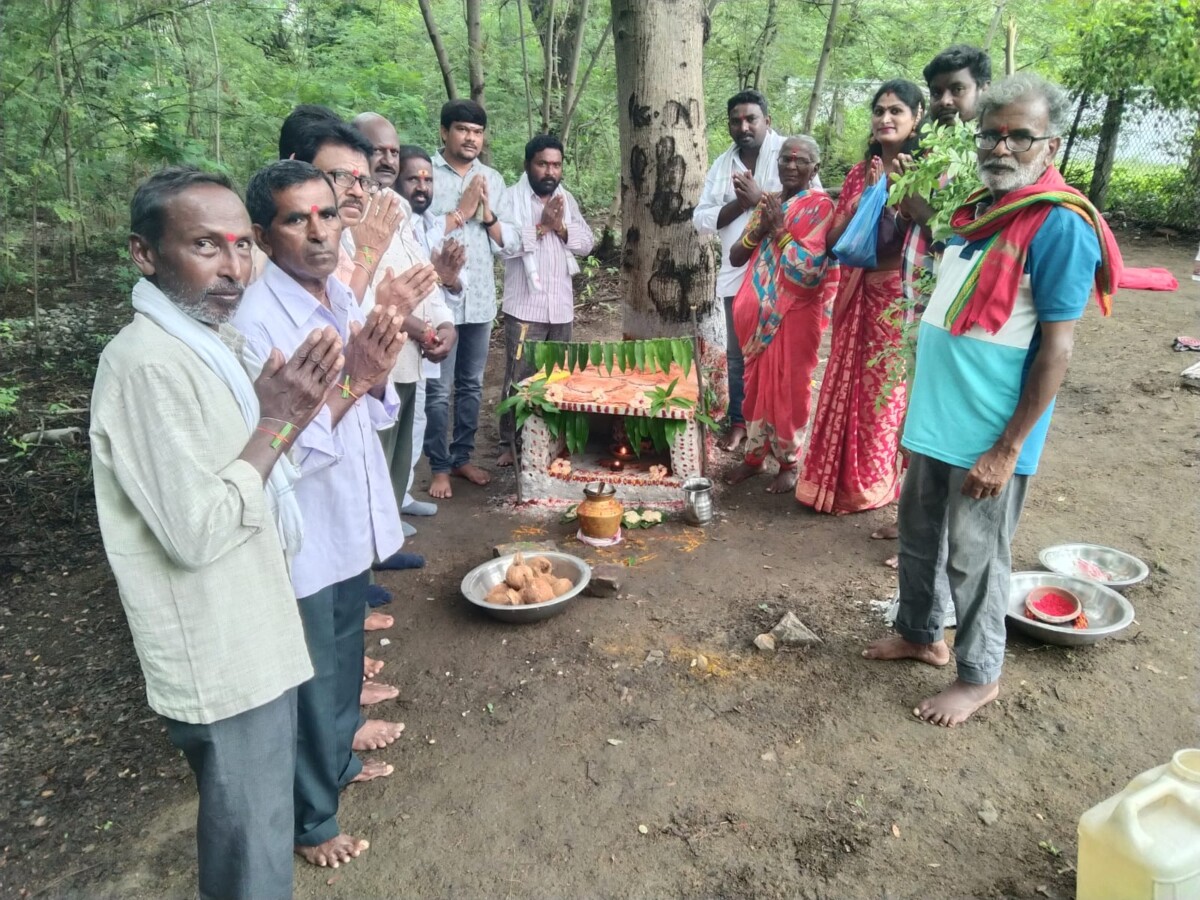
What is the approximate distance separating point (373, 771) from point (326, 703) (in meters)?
0.62

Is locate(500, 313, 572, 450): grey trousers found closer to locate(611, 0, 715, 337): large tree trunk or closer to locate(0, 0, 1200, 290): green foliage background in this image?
locate(611, 0, 715, 337): large tree trunk

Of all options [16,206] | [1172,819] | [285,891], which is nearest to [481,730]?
[285,891]

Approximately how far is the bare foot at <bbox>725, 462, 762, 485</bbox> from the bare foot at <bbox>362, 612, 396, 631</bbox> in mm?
2331

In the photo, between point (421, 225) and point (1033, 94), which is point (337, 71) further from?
point (1033, 94)

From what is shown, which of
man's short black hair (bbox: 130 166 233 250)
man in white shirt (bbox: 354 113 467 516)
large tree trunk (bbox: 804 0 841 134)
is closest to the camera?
man's short black hair (bbox: 130 166 233 250)

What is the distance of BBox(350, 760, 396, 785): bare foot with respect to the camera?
9.04ft

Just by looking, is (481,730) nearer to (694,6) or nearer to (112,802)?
(112,802)

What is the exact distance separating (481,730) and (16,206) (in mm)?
8228

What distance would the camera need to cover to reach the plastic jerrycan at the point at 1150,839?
1.86 m

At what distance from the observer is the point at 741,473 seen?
203 inches

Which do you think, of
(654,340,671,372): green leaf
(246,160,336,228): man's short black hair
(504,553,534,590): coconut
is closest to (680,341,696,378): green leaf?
(654,340,671,372): green leaf

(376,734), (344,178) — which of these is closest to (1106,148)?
(344,178)

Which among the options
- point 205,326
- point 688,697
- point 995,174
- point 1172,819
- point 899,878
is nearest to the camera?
point 205,326

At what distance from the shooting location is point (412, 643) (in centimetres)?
360
